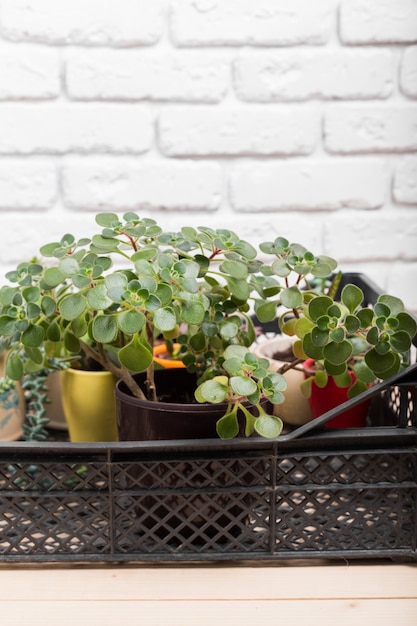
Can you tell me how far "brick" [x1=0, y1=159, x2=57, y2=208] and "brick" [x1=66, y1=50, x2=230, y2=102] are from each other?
0.14 meters

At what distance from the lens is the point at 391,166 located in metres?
1.17

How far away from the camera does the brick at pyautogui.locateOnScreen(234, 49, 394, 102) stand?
3.65ft

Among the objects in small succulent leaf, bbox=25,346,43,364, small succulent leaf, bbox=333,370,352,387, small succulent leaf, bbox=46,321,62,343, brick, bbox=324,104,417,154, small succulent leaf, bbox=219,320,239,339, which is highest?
brick, bbox=324,104,417,154

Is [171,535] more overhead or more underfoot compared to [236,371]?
more underfoot

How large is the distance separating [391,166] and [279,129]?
212 mm

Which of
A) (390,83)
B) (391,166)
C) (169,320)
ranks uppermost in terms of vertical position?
(390,83)

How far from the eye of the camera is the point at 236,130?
44.6 inches

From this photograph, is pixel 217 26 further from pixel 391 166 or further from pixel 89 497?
pixel 89 497

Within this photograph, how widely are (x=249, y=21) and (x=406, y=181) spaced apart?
0.39 metres

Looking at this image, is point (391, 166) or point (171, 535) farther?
point (391, 166)

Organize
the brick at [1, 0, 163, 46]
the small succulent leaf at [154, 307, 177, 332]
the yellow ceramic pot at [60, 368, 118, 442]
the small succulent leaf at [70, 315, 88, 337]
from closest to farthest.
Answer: the small succulent leaf at [154, 307, 177, 332], the small succulent leaf at [70, 315, 88, 337], the yellow ceramic pot at [60, 368, 118, 442], the brick at [1, 0, 163, 46]

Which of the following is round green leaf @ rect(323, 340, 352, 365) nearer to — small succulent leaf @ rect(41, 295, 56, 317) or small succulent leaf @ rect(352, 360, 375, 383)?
small succulent leaf @ rect(352, 360, 375, 383)

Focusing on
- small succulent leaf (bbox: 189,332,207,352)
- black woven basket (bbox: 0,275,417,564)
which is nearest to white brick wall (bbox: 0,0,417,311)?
small succulent leaf (bbox: 189,332,207,352)

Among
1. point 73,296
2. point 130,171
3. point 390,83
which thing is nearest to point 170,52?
point 130,171
